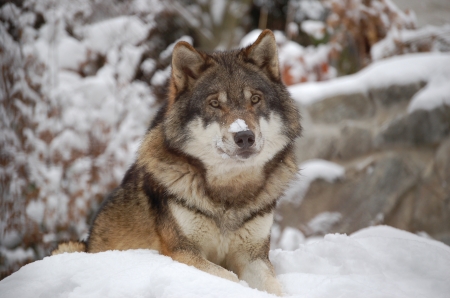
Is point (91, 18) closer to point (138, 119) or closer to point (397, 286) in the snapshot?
point (138, 119)

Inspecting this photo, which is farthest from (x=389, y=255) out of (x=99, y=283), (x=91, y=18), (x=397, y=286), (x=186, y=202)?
(x=91, y=18)

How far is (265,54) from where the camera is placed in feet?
10.1

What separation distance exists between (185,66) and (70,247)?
66.6 inches

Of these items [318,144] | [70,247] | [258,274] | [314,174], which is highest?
[258,274]

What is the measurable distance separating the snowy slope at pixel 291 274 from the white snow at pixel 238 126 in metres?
0.88

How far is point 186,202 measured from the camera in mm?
2781

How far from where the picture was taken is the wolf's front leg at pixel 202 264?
8.26ft

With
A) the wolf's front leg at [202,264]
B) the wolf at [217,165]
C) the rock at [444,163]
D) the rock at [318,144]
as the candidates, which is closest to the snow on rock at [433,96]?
the rock at [444,163]

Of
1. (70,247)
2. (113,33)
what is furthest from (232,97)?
(113,33)

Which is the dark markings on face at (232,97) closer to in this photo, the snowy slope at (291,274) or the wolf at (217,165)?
the wolf at (217,165)

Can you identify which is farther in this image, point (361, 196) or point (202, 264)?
point (361, 196)

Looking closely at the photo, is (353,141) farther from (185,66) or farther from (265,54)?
(185,66)

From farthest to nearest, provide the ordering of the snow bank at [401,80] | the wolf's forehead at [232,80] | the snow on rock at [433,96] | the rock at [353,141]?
the rock at [353,141] < the snow bank at [401,80] < the snow on rock at [433,96] < the wolf's forehead at [232,80]

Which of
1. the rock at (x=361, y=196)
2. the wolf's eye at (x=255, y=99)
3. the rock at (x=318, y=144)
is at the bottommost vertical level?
the rock at (x=361, y=196)
